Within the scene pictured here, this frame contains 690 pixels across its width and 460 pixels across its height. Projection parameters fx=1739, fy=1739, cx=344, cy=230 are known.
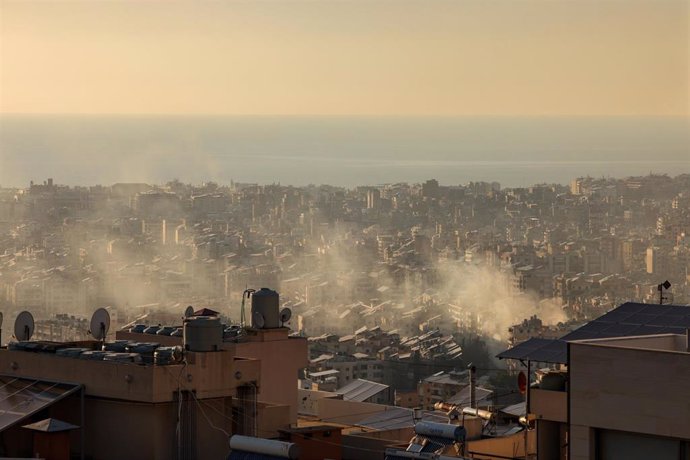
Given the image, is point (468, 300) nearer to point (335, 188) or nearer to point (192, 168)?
point (335, 188)

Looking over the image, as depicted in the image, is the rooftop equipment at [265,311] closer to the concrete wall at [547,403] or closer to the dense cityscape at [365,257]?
the concrete wall at [547,403]

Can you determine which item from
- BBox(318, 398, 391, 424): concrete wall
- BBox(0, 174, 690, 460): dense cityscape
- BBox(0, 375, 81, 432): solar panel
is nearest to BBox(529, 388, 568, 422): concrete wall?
BBox(0, 174, 690, 460): dense cityscape

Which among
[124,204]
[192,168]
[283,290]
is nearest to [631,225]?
[283,290]

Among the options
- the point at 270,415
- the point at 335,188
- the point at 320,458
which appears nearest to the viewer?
the point at 320,458

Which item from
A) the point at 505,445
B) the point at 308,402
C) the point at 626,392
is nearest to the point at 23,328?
the point at 505,445

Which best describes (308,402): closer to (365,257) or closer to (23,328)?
(23,328)

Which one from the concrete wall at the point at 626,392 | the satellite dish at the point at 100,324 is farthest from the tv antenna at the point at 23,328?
the concrete wall at the point at 626,392
